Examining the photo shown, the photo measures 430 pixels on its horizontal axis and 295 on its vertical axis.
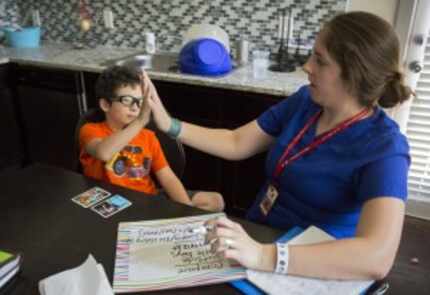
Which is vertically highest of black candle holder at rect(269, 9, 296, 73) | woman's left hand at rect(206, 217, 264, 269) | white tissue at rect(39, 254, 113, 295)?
black candle holder at rect(269, 9, 296, 73)

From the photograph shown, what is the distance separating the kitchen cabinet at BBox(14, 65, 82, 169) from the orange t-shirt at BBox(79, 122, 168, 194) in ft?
3.76

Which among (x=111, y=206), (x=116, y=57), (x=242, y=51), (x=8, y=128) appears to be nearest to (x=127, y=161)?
(x=111, y=206)

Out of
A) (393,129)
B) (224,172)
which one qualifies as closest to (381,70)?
(393,129)

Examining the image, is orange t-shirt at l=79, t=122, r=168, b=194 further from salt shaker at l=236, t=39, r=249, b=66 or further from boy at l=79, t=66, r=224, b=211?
salt shaker at l=236, t=39, r=249, b=66

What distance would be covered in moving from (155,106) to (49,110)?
1678mm

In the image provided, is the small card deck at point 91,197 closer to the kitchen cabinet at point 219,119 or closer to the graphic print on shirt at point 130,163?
the graphic print on shirt at point 130,163

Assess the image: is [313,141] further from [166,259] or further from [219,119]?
[219,119]

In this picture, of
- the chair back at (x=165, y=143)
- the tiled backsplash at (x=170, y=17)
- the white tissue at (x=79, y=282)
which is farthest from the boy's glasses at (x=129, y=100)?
the tiled backsplash at (x=170, y=17)

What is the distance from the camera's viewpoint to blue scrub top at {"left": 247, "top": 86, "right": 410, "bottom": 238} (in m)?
1.06

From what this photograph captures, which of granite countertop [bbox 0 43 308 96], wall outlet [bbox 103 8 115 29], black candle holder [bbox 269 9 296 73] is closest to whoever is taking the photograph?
granite countertop [bbox 0 43 308 96]

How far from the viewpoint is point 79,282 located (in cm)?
89

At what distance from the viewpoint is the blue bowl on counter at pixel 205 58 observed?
7.68ft

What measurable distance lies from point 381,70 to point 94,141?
3.26 ft

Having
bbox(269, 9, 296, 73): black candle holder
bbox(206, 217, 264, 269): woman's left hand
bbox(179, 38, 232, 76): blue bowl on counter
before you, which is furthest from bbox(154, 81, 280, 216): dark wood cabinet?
bbox(206, 217, 264, 269): woman's left hand
